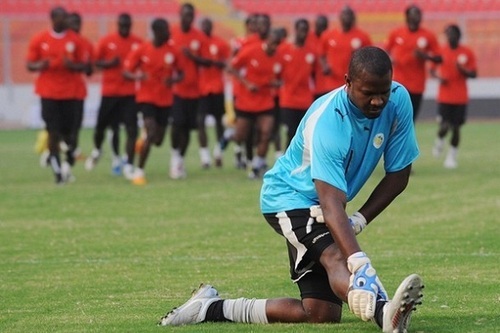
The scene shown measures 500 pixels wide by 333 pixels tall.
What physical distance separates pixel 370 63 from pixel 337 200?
792 millimetres

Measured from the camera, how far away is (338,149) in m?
7.03

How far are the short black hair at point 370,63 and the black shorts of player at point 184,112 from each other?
1352 cm

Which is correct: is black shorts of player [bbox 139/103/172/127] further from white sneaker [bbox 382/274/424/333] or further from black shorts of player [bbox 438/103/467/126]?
white sneaker [bbox 382/274/424/333]

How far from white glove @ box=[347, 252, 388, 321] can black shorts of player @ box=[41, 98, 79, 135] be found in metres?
12.4

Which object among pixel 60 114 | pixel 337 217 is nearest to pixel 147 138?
pixel 60 114

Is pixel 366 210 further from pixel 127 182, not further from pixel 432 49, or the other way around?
pixel 432 49

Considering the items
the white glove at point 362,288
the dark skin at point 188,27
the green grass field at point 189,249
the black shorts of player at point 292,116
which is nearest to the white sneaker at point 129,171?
the green grass field at point 189,249

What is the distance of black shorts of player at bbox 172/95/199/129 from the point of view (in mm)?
20375

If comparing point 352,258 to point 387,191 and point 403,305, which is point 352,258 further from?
point 387,191

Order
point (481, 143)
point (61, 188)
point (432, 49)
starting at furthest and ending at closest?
1. point (481, 143)
2. point (432, 49)
3. point (61, 188)

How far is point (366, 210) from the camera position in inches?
300

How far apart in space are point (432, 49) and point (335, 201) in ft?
45.8

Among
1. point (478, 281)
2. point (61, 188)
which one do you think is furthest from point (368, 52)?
point (61, 188)

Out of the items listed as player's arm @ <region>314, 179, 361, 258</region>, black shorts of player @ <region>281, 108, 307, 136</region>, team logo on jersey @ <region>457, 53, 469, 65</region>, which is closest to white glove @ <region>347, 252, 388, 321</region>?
player's arm @ <region>314, 179, 361, 258</region>
